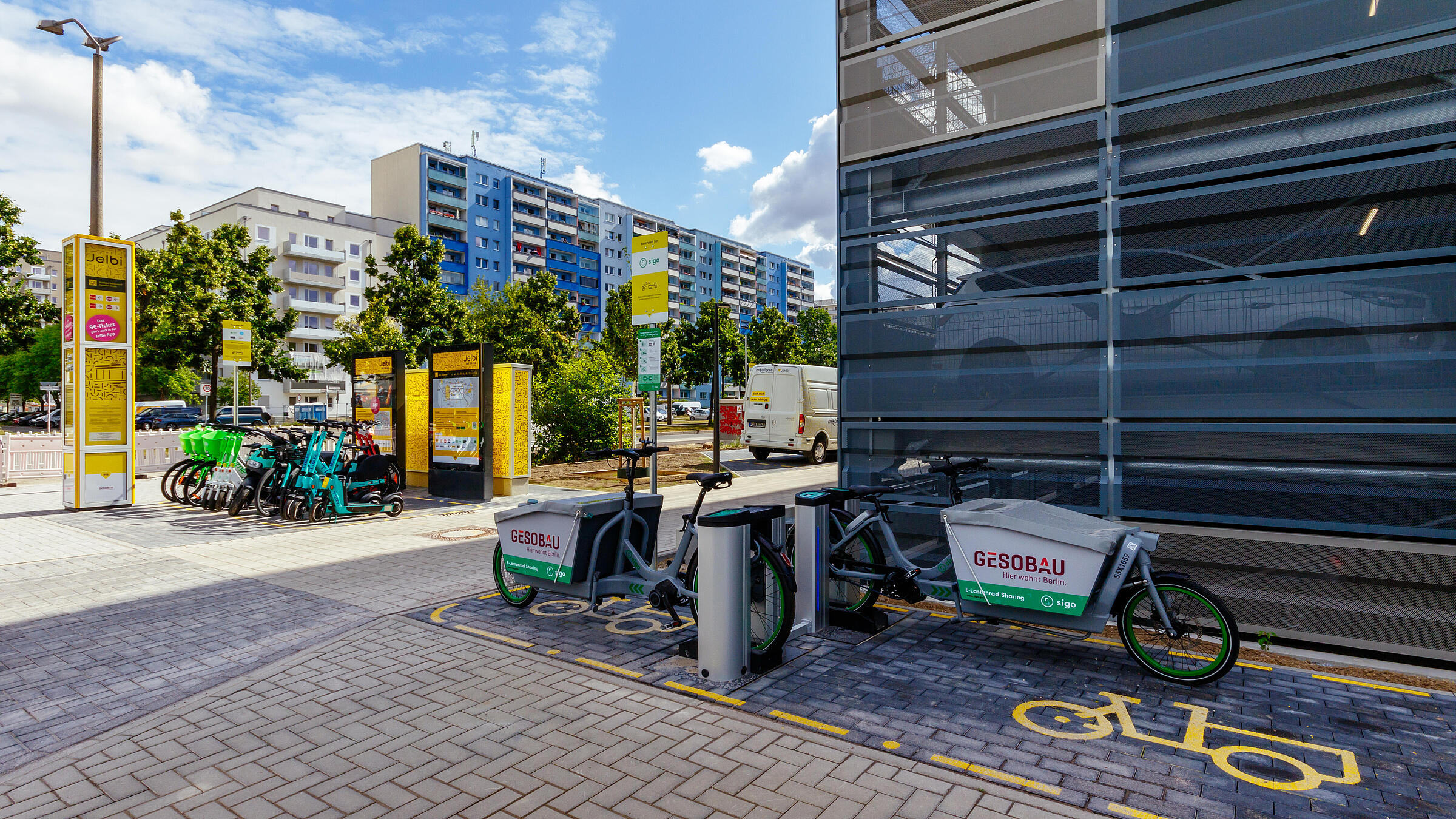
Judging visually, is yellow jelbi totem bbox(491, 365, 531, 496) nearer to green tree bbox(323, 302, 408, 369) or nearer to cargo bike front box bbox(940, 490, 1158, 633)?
cargo bike front box bbox(940, 490, 1158, 633)

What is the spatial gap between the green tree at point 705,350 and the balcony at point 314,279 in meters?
32.4

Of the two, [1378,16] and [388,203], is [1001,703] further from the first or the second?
[388,203]

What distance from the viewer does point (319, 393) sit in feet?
215

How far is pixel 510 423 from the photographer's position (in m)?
13.7

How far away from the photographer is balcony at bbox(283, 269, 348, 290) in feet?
209

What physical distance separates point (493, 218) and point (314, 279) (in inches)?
783

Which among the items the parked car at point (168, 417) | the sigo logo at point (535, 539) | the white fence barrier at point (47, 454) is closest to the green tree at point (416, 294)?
the white fence barrier at point (47, 454)

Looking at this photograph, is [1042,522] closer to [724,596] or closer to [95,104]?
[724,596]

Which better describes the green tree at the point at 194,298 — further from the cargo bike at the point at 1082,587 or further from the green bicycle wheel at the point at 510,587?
the cargo bike at the point at 1082,587

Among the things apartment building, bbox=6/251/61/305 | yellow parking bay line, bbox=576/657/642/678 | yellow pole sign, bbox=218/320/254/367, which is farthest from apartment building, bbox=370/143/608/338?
yellow parking bay line, bbox=576/657/642/678

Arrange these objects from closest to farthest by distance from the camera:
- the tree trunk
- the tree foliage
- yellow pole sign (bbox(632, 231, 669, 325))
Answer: yellow pole sign (bbox(632, 231, 669, 325))
the tree foliage
the tree trunk

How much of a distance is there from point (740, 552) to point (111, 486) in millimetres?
12853

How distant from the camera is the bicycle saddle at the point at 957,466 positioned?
562 cm

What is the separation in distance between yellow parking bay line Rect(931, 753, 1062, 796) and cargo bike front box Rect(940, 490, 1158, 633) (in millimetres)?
1477
